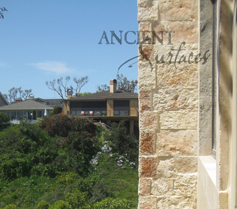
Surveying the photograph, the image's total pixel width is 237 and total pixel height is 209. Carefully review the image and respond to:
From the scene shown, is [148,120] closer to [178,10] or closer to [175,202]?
[175,202]

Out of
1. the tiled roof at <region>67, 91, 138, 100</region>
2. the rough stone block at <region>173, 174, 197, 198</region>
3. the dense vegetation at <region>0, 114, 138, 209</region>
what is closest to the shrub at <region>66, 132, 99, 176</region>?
the dense vegetation at <region>0, 114, 138, 209</region>

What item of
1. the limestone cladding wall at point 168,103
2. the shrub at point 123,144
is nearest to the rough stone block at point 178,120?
the limestone cladding wall at point 168,103

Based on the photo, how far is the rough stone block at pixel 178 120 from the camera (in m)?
2.54

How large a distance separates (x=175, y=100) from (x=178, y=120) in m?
0.18

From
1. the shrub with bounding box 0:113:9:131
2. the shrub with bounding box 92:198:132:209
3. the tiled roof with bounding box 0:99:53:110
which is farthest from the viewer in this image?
the tiled roof with bounding box 0:99:53:110

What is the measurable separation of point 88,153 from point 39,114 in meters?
14.8

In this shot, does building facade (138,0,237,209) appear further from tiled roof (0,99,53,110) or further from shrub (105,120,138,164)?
tiled roof (0,99,53,110)

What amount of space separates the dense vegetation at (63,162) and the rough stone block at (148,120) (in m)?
7.94

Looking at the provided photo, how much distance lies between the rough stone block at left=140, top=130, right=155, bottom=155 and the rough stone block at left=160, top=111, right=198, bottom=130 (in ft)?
0.41

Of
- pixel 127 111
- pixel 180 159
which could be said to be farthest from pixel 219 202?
pixel 127 111

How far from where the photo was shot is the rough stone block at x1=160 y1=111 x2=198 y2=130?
2.54m

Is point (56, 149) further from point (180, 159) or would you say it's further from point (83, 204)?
point (180, 159)

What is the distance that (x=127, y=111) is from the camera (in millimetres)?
24312

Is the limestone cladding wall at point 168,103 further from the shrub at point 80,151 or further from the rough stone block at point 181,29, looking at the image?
the shrub at point 80,151
